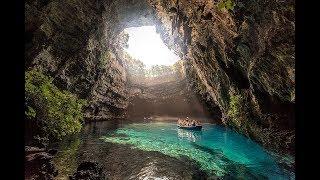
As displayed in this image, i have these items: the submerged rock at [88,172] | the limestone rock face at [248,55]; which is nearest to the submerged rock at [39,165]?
the submerged rock at [88,172]

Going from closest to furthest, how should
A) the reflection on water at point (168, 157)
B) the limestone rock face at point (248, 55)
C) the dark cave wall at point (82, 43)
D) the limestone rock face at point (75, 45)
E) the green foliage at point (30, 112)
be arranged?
the limestone rock face at point (248, 55), the reflection on water at point (168, 157), the green foliage at point (30, 112), the limestone rock face at point (75, 45), the dark cave wall at point (82, 43)

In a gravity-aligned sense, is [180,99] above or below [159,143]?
above

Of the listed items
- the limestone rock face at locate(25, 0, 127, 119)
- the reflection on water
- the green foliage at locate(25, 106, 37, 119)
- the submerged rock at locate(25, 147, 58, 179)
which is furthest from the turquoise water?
the limestone rock face at locate(25, 0, 127, 119)

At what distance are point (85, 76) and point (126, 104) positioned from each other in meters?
10.3

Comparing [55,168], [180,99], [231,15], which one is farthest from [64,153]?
[180,99]

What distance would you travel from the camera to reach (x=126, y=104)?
99.3 ft

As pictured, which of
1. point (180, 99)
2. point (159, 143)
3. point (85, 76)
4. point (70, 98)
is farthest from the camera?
point (180, 99)

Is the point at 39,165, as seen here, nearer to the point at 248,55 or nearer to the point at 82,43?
the point at 248,55

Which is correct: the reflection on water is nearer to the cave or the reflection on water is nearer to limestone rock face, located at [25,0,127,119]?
the cave

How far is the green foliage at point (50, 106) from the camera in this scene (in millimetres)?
14039

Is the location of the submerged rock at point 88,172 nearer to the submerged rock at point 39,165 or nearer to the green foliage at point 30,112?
the submerged rock at point 39,165

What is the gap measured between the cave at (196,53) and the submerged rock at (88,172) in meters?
4.71

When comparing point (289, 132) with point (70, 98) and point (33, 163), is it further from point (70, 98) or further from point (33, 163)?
point (70, 98)

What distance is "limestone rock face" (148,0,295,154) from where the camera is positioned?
31.1ft
